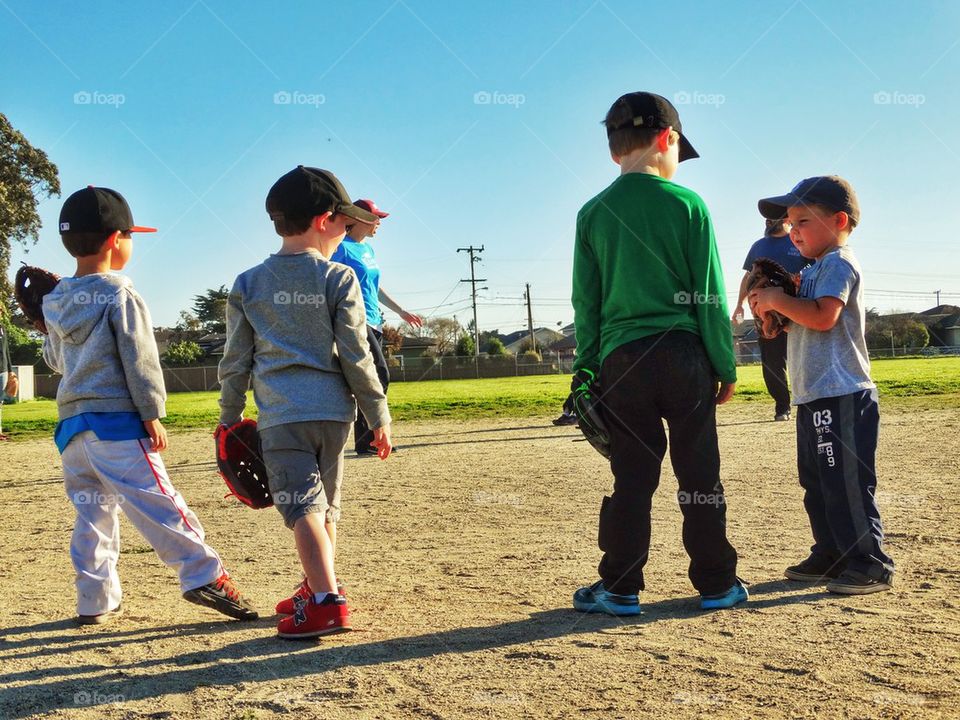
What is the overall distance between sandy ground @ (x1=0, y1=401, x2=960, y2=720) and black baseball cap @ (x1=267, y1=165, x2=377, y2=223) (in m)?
1.61

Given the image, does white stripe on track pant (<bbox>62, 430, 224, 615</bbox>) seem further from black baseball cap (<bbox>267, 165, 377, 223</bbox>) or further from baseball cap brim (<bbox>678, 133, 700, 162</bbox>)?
baseball cap brim (<bbox>678, 133, 700, 162</bbox>)

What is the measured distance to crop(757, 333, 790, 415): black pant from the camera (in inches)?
387

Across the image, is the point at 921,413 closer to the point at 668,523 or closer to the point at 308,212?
the point at 668,523

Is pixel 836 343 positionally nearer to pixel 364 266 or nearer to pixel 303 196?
pixel 303 196

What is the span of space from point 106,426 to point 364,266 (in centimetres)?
451

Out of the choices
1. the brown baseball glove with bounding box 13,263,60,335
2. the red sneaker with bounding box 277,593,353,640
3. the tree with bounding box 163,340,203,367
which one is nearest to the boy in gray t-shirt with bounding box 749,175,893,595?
the red sneaker with bounding box 277,593,353,640

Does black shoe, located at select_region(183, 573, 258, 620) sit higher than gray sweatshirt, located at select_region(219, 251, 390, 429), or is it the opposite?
gray sweatshirt, located at select_region(219, 251, 390, 429)

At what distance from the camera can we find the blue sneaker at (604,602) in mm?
3434

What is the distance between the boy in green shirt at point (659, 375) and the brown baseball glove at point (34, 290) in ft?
8.02

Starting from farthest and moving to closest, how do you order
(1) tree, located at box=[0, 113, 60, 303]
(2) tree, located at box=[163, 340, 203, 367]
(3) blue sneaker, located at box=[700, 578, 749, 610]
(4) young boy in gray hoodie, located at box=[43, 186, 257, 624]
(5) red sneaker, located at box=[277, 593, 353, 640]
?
1. (2) tree, located at box=[163, 340, 203, 367]
2. (1) tree, located at box=[0, 113, 60, 303]
3. (4) young boy in gray hoodie, located at box=[43, 186, 257, 624]
4. (3) blue sneaker, located at box=[700, 578, 749, 610]
5. (5) red sneaker, located at box=[277, 593, 353, 640]

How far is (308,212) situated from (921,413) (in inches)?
406

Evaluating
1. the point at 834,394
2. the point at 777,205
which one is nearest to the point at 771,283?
the point at 777,205

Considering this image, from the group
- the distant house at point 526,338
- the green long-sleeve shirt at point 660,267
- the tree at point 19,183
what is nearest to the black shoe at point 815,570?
the green long-sleeve shirt at point 660,267

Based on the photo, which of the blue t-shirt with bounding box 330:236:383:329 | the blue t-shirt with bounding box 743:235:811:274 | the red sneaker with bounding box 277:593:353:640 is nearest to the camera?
the red sneaker with bounding box 277:593:353:640
